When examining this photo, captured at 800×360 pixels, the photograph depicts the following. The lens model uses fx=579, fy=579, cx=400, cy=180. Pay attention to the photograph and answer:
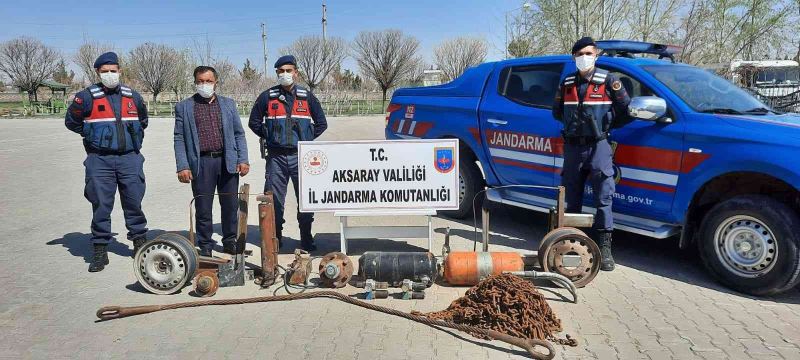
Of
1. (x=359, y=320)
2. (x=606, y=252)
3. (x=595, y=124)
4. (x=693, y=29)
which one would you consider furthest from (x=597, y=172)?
(x=693, y=29)

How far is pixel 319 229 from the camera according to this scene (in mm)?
7047

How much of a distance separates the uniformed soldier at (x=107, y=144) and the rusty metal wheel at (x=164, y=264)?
3.29 feet

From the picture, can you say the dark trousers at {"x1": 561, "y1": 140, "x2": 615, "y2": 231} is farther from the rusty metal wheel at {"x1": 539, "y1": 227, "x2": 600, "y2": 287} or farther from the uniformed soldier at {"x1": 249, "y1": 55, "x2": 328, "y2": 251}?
the uniformed soldier at {"x1": 249, "y1": 55, "x2": 328, "y2": 251}

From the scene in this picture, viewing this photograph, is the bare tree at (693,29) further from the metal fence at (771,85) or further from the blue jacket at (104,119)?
the blue jacket at (104,119)

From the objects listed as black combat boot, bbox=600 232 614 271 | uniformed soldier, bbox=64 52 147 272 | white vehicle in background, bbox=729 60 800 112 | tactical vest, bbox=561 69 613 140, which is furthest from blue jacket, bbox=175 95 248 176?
white vehicle in background, bbox=729 60 800 112

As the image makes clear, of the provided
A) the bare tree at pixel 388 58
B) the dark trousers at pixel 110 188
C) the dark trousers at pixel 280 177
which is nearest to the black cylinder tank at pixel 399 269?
the dark trousers at pixel 280 177

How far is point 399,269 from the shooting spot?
480cm

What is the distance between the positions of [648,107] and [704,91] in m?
0.84

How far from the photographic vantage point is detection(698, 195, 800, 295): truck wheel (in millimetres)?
4363

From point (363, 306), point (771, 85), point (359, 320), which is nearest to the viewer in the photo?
point (359, 320)

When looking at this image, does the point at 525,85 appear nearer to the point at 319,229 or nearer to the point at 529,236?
the point at 529,236

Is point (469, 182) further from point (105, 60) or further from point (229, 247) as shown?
point (105, 60)

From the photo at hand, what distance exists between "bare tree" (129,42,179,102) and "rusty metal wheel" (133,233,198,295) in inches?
1687

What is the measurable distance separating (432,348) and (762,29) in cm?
1718
